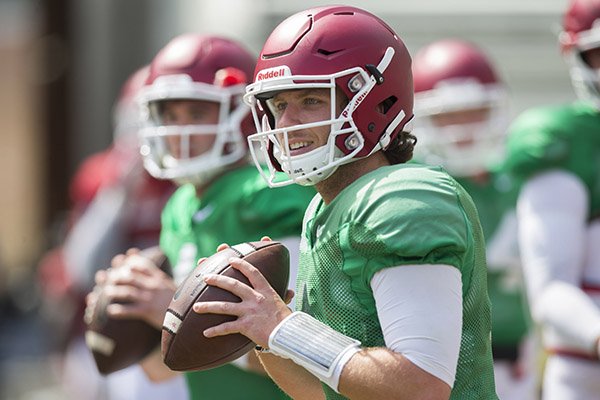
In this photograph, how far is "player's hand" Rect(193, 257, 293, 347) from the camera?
2.27 meters

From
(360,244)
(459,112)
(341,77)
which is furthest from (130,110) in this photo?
(360,244)

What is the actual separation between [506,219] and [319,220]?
219 cm

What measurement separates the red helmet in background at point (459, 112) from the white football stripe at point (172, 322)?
2304mm

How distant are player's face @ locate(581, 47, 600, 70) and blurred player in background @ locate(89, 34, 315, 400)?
922 millimetres

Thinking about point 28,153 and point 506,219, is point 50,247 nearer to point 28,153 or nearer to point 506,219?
point 28,153

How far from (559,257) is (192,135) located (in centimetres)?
112

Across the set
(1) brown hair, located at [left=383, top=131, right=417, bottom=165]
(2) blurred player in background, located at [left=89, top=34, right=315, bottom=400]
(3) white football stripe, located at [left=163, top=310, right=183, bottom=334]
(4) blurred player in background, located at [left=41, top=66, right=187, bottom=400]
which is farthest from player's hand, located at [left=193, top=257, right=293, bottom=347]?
(4) blurred player in background, located at [left=41, top=66, right=187, bottom=400]

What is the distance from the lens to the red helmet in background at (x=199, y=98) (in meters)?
3.55

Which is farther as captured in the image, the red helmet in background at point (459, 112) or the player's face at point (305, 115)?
the red helmet in background at point (459, 112)

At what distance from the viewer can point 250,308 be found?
2287 millimetres

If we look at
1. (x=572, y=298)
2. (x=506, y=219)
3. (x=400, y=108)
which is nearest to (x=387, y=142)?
(x=400, y=108)

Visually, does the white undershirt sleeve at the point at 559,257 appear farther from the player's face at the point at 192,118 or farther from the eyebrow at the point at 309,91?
the eyebrow at the point at 309,91

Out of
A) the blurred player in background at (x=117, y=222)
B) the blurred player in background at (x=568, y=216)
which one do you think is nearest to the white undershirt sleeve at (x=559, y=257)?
the blurred player in background at (x=568, y=216)

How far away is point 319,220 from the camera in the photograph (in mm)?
2451
